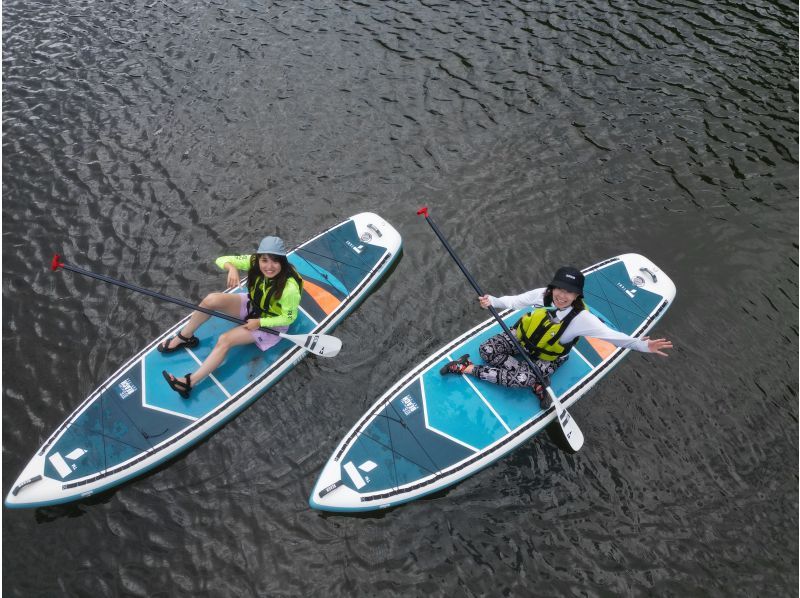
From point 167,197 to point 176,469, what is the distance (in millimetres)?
6250

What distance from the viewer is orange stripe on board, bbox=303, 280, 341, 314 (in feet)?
32.0

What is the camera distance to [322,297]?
9.85 meters

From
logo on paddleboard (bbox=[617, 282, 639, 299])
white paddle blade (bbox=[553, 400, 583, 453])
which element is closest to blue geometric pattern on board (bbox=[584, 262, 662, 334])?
logo on paddleboard (bbox=[617, 282, 639, 299])

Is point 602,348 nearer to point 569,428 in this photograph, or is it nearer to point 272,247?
point 569,428

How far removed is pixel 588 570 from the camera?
24.5 feet

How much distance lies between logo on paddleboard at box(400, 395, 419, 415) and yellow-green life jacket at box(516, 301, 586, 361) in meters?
1.78

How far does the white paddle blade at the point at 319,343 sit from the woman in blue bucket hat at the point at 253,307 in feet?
1.06

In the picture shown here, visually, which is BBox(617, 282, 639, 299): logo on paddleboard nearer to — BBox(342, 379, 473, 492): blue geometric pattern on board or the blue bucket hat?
BBox(342, 379, 473, 492): blue geometric pattern on board

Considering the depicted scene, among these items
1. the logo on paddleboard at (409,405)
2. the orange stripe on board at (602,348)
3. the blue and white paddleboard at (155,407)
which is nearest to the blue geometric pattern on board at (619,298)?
the orange stripe on board at (602,348)

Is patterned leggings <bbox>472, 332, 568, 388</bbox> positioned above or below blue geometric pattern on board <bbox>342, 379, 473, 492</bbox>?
above

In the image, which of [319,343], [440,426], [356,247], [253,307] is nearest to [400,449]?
[440,426]

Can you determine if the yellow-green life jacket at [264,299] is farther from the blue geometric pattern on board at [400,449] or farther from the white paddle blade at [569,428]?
the white paddle blade at [569,428]

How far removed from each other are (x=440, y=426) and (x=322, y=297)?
3.10m

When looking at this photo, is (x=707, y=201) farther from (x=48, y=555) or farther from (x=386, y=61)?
(x=48, y=555)
